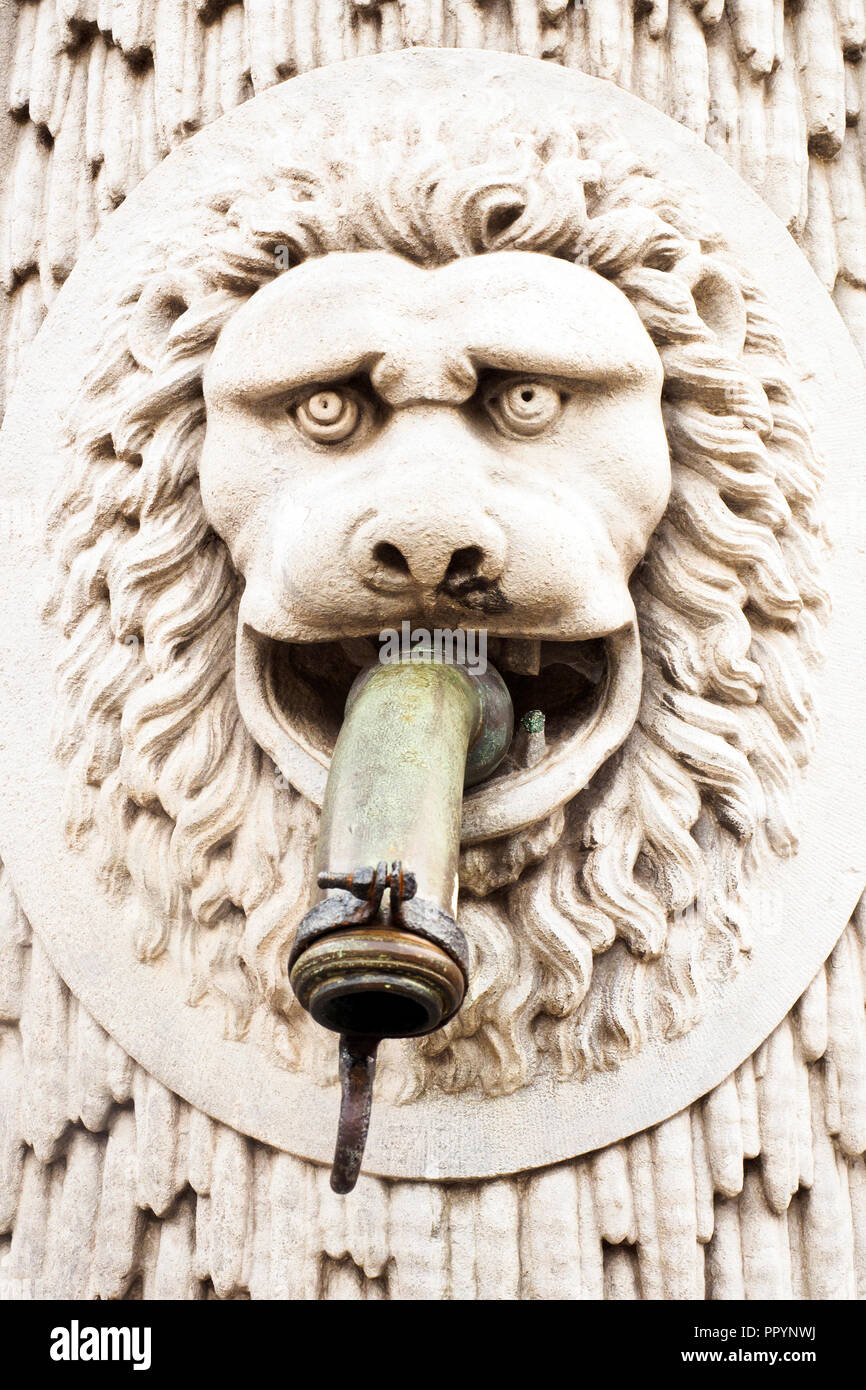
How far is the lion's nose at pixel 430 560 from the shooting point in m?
1.52

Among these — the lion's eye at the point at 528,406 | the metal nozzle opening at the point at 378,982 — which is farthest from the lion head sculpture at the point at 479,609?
the metal nozzle opening at the point at 378,982

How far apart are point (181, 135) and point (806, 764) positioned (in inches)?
37.9

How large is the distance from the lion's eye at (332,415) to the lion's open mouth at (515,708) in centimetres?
19

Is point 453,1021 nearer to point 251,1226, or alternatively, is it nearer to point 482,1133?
point 482,1133

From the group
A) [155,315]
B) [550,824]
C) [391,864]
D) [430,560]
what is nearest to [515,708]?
[550,824]

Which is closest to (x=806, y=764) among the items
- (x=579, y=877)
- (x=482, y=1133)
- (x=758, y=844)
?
(x=758, y=844)

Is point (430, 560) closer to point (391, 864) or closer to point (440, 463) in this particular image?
point (440, 463)

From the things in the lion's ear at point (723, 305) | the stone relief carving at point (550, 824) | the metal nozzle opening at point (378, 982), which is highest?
the lion's ear at point (723, 305)

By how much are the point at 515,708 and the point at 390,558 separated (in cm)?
25

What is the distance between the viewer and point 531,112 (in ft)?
5.97

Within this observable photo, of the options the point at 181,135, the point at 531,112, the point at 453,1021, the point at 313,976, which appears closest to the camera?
the point at 313,976

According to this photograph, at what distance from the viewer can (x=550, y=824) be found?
1665 mm

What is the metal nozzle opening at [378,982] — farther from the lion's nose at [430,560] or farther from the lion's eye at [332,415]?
the lion's eye at [332,415]

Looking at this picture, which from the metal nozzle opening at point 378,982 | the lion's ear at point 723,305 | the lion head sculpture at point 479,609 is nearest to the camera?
the metal nozzle opening at point 378,982
